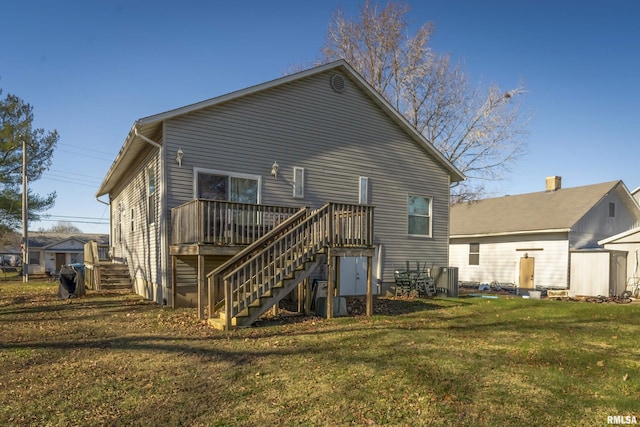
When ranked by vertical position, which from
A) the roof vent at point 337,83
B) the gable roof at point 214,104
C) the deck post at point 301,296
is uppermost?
the roof vent at point 337,83

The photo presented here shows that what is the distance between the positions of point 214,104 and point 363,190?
5.91 meters

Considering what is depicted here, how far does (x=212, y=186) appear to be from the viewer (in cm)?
1206

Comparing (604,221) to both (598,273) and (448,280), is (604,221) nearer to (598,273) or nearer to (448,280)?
(598,273)

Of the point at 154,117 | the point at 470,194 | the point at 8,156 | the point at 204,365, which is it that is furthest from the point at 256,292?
the point at 8,156

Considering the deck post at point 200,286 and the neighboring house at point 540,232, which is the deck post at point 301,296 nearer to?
the deck post at point 200,286

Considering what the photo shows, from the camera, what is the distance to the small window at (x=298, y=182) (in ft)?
44.1

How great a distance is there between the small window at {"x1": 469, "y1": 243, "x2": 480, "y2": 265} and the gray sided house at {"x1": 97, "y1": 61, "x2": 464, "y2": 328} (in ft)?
27.1

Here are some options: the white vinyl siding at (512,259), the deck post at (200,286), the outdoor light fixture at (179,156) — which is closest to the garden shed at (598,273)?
the white vinyl siding at (512,259)

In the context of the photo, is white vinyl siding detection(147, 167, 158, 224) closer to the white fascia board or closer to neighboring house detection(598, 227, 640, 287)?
the white fascia board

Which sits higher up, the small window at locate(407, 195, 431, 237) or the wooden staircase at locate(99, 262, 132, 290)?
the small window at locate(407, 195, 431, 237)

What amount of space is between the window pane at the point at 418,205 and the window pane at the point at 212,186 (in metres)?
7.34

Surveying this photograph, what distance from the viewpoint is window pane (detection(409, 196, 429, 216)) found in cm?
1608

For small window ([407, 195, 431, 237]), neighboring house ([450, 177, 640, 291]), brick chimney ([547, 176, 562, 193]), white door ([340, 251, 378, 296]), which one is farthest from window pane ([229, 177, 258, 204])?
brick chimney ([547, 176, 562, 193])

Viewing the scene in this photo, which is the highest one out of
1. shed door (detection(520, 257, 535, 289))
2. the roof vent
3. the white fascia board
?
the roof vent
